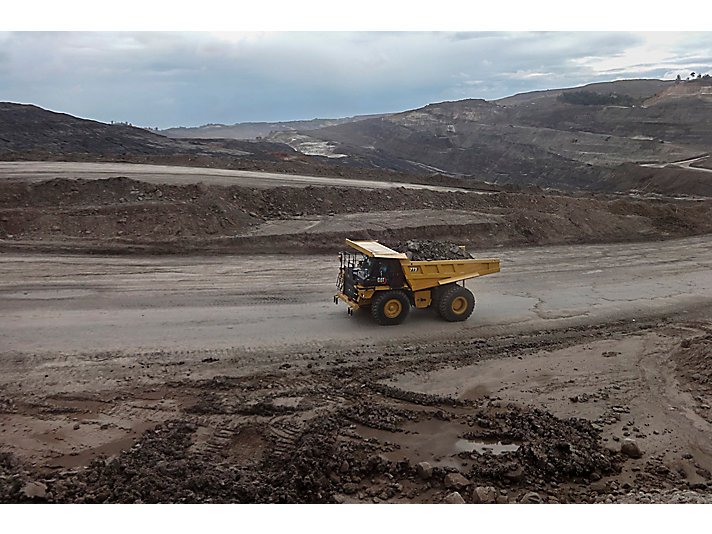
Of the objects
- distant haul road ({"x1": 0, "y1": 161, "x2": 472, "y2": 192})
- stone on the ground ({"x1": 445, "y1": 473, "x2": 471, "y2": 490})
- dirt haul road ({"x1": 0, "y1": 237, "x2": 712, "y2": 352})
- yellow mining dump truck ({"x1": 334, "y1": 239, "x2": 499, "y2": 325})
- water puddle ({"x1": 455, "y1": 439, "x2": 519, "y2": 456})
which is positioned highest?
distant haul road ({"x1": 0, "y1": 161, "x2": 472, "y2": 192})

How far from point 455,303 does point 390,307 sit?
137 cm

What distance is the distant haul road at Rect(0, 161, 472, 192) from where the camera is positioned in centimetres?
2038

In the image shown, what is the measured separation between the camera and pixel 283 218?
19.4m

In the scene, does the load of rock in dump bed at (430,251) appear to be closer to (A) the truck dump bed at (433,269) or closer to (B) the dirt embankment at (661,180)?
(A) the truck dump bed at (433,269)

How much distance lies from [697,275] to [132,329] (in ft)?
48.1

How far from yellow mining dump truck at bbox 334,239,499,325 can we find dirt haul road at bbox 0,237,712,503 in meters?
0.38

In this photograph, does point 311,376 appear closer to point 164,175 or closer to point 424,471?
point 424,471

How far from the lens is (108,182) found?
1914 centimetres

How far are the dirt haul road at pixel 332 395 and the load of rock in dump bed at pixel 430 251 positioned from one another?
1285mm

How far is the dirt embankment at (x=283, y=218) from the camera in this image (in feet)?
55.0

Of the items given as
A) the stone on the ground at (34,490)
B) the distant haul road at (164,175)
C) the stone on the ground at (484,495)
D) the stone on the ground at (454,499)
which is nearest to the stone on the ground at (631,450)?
the stone on the ground at (484,495)

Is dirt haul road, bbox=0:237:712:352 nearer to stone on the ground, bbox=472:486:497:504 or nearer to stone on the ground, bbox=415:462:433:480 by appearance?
stone on the ground, bbox=415:462:433:480

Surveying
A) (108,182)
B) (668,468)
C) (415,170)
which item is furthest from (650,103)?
(668,468)

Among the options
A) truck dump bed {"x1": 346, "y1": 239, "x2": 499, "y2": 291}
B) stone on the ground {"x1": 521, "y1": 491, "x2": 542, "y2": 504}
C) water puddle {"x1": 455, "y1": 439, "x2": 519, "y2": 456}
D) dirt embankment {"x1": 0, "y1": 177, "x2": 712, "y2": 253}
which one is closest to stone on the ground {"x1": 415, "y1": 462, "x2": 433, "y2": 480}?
water puddle {"x1": 455, "y1": 439, "x2": 519, "y2": 456}
